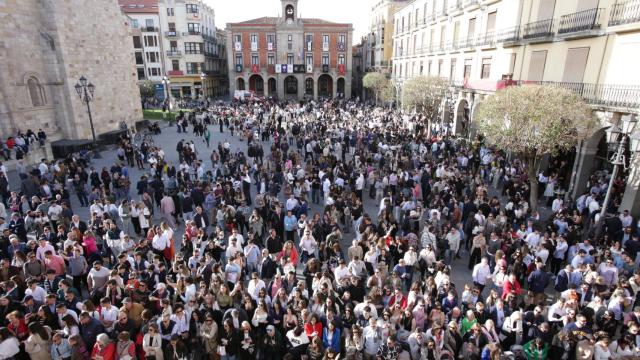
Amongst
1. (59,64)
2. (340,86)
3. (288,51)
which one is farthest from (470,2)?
(340,86)

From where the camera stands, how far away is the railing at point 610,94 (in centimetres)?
1235

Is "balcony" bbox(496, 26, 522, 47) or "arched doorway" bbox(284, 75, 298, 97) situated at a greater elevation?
"balcony" bbox(496, 26, 522, 47)

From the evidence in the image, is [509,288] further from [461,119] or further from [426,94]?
[461,119]

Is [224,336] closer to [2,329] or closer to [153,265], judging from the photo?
[153,265]

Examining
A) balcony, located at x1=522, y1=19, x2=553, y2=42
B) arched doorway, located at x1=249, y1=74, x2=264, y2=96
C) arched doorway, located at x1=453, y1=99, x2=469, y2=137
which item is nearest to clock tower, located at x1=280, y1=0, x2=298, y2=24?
arched doorway, located at x1=249, y1=74, x2=264, y2=96

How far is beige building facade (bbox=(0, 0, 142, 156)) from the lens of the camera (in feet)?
62.6

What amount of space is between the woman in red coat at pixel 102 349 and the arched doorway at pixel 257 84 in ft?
174

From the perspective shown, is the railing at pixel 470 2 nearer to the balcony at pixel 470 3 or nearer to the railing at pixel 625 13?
the balcony at pixel 470 3

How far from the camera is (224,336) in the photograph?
6117 millimetres

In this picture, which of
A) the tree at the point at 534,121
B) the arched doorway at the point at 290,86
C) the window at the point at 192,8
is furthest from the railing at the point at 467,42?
the window at the point at 192,8

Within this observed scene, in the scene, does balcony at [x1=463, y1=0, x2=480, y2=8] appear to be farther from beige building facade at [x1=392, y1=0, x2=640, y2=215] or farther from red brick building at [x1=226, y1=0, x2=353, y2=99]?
red brick building at [x1=226, y1=0, x2=353, y2=99]

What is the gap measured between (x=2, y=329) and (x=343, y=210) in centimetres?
804

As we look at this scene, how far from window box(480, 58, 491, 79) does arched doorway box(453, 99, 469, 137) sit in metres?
2.63

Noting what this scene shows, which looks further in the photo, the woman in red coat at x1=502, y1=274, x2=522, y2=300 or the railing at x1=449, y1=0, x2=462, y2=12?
the railing at x1=449, y1=0, x2=462, y2=12
